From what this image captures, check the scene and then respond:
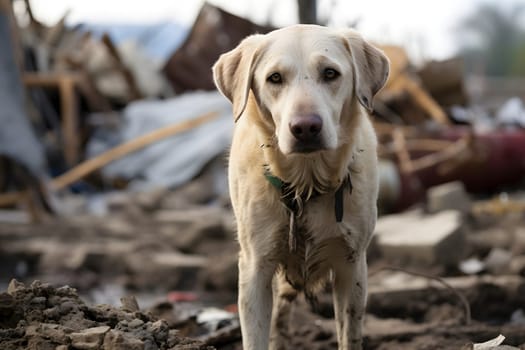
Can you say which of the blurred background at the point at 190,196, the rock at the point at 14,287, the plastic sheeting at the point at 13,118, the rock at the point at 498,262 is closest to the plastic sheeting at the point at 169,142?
the blurred background at the point at 190,196

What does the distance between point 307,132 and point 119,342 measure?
109cm

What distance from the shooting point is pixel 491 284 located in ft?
21.0

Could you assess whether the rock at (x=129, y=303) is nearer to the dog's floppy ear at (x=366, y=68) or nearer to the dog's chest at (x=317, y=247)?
the dog's chest at (x=317, y=247)

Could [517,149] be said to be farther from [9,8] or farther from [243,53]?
[243,53]

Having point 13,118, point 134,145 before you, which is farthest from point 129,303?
point 134,145

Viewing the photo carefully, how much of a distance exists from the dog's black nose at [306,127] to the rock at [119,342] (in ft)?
3.35

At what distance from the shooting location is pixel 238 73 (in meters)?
3.97

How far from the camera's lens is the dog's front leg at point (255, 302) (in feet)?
12.7

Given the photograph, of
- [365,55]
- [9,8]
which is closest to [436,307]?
[365,55]

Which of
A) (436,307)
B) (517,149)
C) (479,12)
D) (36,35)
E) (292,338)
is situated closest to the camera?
(292,338)

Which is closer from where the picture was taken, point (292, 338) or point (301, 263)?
point (301, 263)

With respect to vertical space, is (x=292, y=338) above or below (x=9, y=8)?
below

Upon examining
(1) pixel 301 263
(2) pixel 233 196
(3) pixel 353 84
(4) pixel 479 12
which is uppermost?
(3) pixel 353 84

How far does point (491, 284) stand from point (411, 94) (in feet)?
29.6
